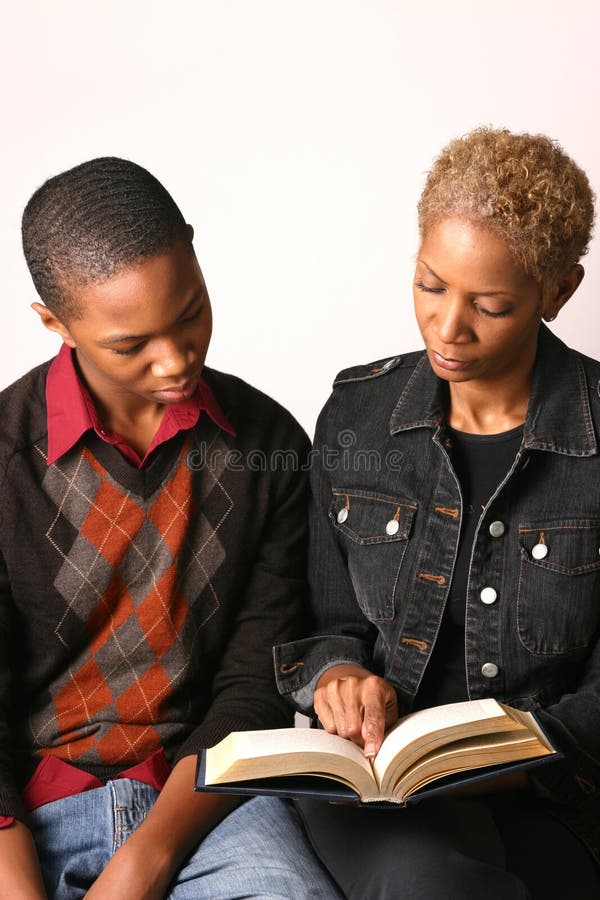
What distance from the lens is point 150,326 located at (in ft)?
5.40

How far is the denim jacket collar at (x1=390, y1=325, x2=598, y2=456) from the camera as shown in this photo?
6.01ft

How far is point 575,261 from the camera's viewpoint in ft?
5.77

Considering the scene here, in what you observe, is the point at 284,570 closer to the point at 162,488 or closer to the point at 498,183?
the point at 162,488

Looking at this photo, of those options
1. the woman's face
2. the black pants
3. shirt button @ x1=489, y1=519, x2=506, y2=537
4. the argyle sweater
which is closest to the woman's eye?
the woman's face

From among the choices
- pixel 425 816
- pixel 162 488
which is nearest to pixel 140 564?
pixel 162 488

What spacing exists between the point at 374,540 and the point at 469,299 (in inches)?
17.9

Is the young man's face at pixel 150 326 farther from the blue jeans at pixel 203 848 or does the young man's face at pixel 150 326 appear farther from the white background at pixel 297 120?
the white background at pixel 297 120

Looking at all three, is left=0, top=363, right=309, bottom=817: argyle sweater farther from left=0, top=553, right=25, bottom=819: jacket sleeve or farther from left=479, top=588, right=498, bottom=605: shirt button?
left=479, top=588, right=498, bottom=605: shirt button

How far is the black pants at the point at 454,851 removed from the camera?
1549 millimetres

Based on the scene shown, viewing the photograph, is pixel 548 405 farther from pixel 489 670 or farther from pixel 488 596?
pixel 489 670

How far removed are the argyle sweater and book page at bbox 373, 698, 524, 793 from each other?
363 mm

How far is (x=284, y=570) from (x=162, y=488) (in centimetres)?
26

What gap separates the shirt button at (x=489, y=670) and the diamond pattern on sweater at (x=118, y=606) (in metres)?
0.46

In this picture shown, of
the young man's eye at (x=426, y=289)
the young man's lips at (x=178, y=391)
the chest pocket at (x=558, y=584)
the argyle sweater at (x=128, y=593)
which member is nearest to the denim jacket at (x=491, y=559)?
the chest pocket at (x=558, y=584)
